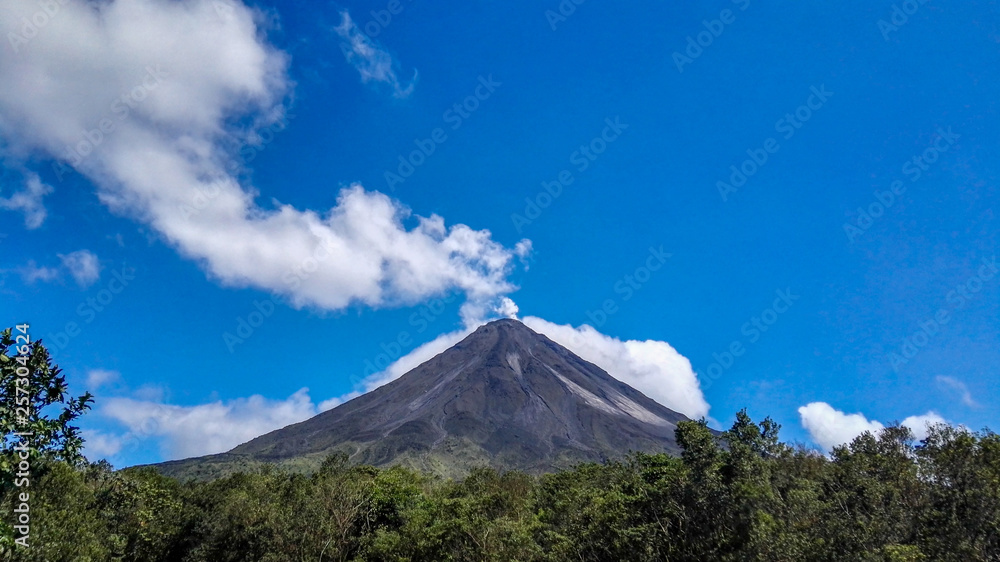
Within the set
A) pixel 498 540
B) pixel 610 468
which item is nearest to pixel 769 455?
pixel 610 468

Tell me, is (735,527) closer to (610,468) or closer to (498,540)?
(498,540)

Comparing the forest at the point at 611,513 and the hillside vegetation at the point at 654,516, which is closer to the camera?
the forest at the point at 611,513

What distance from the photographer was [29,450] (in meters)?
7.95

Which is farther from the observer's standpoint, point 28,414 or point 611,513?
point 611,513

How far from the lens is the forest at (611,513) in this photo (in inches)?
471

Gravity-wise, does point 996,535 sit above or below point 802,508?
below

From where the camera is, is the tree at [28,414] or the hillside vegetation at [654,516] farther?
the hillside vegetation at [654,516]

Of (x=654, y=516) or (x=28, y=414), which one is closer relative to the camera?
(x=28, y=414)

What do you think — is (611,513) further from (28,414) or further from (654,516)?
(28,414)

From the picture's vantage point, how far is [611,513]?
19.1m

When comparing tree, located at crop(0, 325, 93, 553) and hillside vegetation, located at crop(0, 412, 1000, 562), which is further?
hillside vegetation, located at crop(0, 412, 1000, 562)

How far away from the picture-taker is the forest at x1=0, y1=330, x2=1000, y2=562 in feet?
39.3

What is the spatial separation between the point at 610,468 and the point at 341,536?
20.2 meters

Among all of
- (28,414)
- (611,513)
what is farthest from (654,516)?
(28,414)
